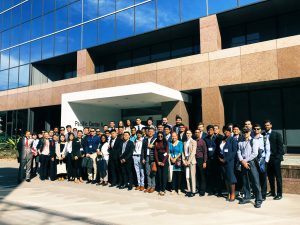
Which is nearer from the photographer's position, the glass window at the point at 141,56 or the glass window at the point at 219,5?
the glass window at the point at 219,5

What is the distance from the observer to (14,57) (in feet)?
88.3

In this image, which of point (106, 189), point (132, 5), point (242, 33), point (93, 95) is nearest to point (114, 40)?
point (132, 5)

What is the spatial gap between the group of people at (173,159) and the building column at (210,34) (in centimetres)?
705

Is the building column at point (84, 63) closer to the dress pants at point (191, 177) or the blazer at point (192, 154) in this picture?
the blazer at point (192, 154)

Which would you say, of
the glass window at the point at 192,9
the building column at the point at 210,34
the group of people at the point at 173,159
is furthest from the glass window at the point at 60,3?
the group of people at the point at 173,159

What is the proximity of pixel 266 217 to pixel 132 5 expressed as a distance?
52.1ft

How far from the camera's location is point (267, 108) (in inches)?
614

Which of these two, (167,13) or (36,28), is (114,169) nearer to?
(167,13)

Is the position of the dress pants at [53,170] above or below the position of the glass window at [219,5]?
below

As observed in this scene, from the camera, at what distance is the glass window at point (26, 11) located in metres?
25.7

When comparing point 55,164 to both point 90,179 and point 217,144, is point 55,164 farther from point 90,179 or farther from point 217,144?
point 217,144

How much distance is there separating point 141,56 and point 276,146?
13.4 m

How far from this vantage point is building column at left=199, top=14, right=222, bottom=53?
1566 centimetres

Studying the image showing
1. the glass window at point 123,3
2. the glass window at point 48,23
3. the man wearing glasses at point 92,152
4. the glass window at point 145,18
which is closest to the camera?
the man wearing glasses at point 92,152
